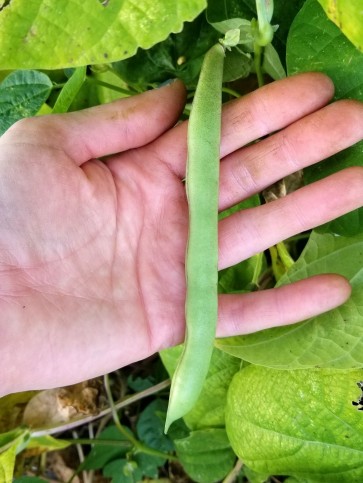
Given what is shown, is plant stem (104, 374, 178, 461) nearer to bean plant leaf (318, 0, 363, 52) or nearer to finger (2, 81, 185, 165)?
finger (2, 81, 185, 165)

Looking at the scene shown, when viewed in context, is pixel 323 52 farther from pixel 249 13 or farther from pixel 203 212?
pixel 203 212

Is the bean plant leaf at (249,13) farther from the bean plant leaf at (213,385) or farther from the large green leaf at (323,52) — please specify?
the bean plant leaf at (213,385)

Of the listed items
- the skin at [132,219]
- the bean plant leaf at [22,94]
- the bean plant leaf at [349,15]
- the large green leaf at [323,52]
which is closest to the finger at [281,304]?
the skin at [132,219]

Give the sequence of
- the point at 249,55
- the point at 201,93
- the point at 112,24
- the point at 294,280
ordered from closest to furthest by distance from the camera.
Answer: the point at 112,24 → the point at 201,93 → the point at 249,55 → the point at 294,280

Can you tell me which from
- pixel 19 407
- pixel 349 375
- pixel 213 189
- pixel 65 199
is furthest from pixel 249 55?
pixel 19 407

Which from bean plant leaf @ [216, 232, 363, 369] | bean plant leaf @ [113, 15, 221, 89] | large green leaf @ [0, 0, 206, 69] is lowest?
bean plant leaf @ [216, 232, 363, 369]

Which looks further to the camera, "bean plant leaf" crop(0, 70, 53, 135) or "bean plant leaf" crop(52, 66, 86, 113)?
"bean plant leaf" crop(0, 70, 53, 135)

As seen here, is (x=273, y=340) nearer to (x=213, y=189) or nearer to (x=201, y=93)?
(x=213, y=189)

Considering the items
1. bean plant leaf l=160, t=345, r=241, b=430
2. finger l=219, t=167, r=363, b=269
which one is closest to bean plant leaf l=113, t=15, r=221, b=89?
finger l=219, t=167, r=363, b=269
